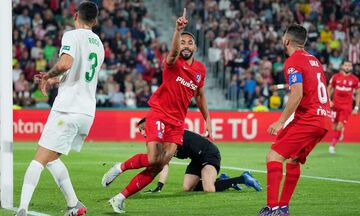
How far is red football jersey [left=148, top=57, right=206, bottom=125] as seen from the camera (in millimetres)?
11508

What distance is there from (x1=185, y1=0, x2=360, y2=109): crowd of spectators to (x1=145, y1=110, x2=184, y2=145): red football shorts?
18.4 metres

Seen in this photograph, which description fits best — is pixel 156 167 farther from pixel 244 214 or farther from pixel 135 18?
pixel 135 18

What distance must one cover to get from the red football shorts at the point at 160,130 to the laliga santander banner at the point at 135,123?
1540 cm

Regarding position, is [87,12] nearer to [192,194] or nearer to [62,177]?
[62,177]

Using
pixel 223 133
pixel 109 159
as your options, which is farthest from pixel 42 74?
pixel 223 133

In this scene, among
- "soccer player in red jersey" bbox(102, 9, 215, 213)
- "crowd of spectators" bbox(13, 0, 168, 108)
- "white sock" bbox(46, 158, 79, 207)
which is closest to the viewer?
"white sock" bbox(46, 158, 79, 207)

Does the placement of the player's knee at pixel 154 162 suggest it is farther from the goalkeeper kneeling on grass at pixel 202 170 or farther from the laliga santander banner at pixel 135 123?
the laliga santander banner at pixel 135 123

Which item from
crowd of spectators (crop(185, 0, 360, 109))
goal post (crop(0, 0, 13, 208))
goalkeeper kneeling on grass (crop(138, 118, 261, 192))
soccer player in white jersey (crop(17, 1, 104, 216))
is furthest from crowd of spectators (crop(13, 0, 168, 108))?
soccer player in white jersey (crop(17, 1, 104, 216))

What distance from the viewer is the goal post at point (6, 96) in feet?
34.7

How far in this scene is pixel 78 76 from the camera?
381 inches

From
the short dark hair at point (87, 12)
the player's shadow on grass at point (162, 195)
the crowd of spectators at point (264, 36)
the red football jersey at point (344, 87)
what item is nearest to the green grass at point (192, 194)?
the player's shadow on grass at point (162, 195)

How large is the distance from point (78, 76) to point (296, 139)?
2498 mm

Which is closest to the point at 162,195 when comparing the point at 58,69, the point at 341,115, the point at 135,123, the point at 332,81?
the point at 58,69

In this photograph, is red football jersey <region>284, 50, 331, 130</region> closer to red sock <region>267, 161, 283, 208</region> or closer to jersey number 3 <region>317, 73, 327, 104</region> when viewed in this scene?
jersey number 3 <region>317, 73, 327, 104</region>
